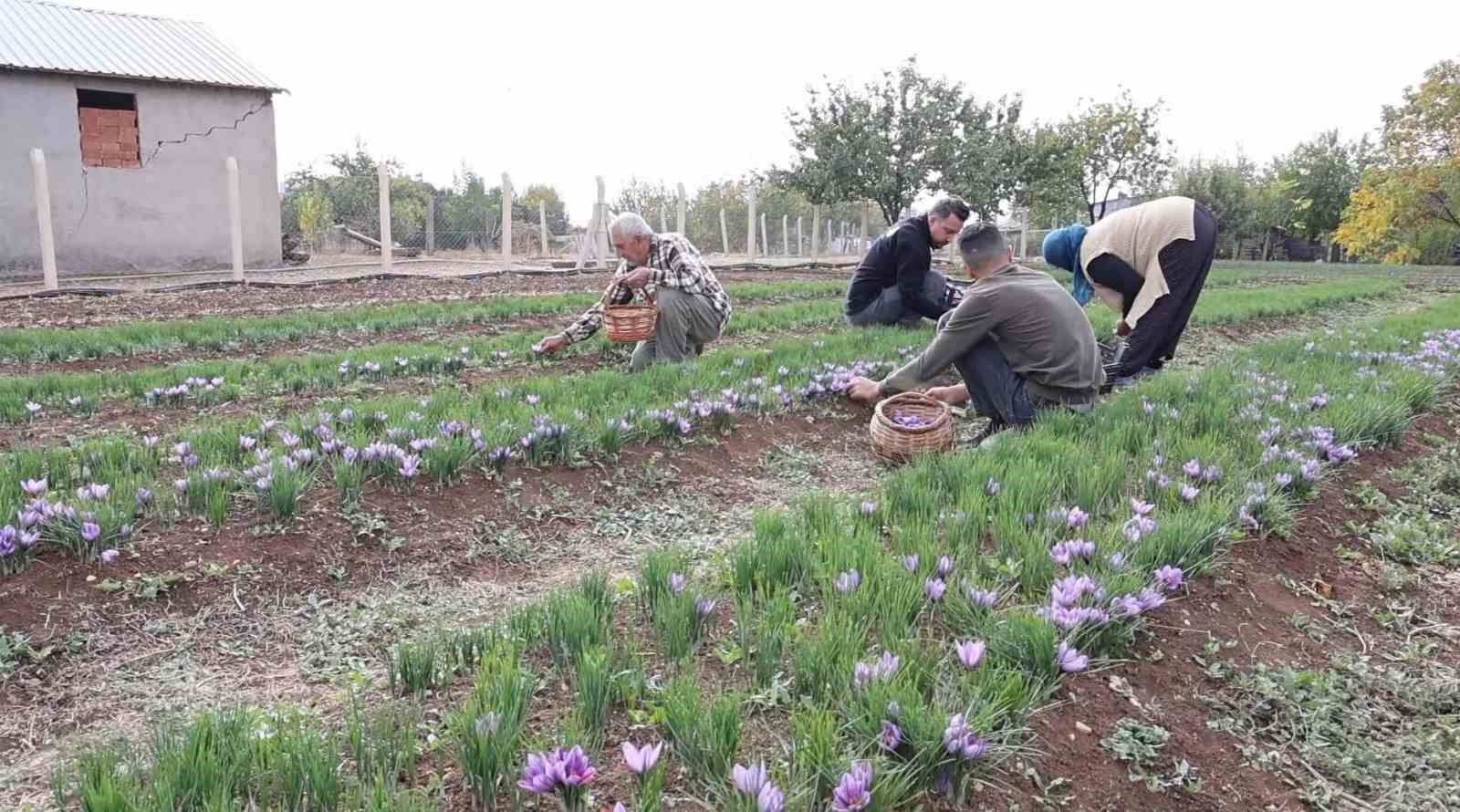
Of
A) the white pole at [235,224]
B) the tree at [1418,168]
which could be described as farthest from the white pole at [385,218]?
the tree at [1418,168]

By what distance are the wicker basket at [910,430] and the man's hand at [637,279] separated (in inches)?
86.2

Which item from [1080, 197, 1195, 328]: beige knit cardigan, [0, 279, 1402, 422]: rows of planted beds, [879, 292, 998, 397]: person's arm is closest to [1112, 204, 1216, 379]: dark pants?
[1080, 197, 1195, 328]: beige knit cardigan

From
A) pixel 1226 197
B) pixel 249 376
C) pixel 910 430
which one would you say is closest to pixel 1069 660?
pixel 910 430

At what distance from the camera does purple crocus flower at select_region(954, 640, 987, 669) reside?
1.93m

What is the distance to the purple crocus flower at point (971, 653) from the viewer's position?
6.33 feet

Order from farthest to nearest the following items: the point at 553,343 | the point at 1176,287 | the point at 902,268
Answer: the point at 902,268
the point at 553,343
the point at 1176,287

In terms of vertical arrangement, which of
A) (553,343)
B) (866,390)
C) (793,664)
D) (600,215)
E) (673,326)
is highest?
(600,215)

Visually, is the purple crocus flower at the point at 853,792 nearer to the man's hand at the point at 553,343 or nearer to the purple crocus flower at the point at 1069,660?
the purple crocus flower at the point at 1069,660

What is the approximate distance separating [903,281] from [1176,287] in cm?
243

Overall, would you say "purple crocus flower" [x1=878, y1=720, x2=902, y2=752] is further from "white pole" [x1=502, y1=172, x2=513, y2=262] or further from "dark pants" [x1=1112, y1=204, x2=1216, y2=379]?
"white pole" [x1=502, y1=172, x2=513, y2=262]

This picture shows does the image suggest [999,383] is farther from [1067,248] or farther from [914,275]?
[914,275]

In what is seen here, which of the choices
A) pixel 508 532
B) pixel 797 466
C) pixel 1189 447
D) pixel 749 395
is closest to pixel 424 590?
pixel 508 532

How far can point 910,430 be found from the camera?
4328 mm

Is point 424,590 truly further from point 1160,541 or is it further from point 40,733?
point 1160,541
